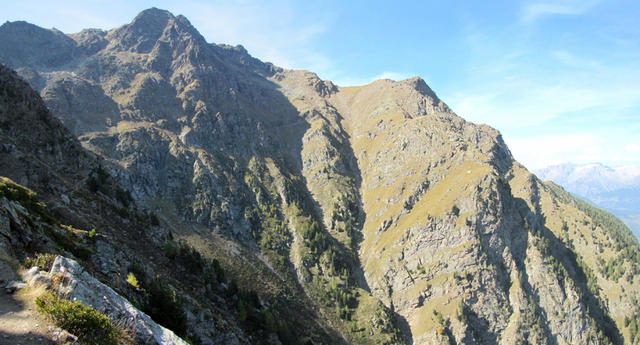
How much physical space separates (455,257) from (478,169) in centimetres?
4832

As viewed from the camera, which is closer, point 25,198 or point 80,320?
point 80,320

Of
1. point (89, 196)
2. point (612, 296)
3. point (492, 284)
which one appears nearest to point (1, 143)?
point (89, 196)

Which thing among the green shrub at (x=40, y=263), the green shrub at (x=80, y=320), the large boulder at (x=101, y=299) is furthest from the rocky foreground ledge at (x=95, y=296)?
the green shrub at (x=40, y=263)

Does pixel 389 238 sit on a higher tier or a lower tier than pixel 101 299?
lower

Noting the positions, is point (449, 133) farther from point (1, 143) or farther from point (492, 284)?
point (1, 143)

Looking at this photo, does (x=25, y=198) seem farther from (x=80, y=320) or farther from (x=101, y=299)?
(x=80, y=320)

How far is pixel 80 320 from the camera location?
38.1 feet

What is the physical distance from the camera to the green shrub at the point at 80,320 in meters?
11.4

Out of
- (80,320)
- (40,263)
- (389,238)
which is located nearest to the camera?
(80,320)

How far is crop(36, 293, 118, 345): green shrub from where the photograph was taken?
37.5 ft

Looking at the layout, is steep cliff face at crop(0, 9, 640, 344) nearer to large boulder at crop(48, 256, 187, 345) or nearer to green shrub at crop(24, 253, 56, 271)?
large boulder at crop(48, 256, 187, 345)

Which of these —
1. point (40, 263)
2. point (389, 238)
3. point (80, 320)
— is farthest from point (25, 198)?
point (389, 238)

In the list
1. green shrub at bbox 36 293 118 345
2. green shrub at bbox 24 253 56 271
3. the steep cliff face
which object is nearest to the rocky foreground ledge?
green shrub at bbox 36 293 118 345

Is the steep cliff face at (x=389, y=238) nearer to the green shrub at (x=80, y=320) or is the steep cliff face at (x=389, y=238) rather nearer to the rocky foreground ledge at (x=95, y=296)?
the rocky foreground ledge at (x=95, y=296)
